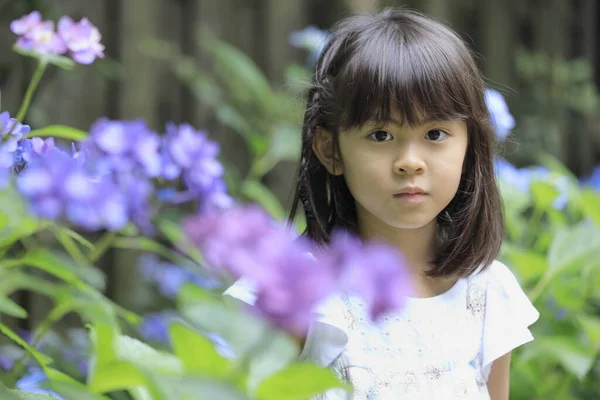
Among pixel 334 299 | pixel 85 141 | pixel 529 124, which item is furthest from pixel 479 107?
pixel 529 124

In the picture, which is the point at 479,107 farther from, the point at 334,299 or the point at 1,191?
the point at 1,191

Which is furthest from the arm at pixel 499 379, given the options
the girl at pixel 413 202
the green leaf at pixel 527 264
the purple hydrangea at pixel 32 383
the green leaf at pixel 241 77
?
the green leaf at pixel 241 77

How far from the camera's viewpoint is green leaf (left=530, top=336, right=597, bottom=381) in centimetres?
163

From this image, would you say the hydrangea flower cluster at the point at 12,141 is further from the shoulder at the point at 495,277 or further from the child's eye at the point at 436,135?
the shoulder at the point at 495,277

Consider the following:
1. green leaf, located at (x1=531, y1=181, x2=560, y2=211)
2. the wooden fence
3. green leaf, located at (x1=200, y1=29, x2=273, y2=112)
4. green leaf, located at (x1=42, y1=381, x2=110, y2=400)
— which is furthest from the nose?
green leaf, located at (x1=200, y1=29, x2=273, y2=112)

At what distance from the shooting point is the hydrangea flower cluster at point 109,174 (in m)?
0.81

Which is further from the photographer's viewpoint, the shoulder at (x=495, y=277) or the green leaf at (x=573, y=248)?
the green leaf at (x=573, y=248)

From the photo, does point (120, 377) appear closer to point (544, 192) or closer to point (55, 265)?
point (55, 265)

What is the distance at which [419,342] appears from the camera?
1.31m

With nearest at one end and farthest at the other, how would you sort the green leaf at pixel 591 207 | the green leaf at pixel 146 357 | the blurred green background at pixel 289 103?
the green leaf at pixel 146 357
the blurred green background at pixel 289 103
the green leaf at pixel 591 207

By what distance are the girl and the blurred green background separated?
24 cm

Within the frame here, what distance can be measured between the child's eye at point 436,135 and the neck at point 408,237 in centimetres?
16

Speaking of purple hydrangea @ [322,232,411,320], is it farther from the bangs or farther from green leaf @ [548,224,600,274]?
green leaf @ [548,224,600,274]

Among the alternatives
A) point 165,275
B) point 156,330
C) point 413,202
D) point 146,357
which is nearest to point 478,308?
point 413,202
